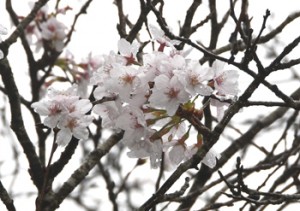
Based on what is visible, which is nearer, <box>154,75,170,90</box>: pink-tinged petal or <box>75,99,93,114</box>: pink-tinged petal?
<box>154,75,170,90</box>: pink-tinged petal

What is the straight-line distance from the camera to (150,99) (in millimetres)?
1649

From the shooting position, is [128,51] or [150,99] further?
[128,51]

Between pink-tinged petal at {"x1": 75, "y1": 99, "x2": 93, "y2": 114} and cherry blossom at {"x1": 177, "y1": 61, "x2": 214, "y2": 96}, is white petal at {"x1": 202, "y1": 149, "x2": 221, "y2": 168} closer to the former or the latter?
cherry blossom at {"x1": 177, "y1": 61, "x2": 214, "y2": 96}

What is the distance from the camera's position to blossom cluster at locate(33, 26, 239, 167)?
165 centimetres

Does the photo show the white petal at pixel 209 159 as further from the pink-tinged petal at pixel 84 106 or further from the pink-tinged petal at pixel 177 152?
the pink-tinged petal at pixel 84 106

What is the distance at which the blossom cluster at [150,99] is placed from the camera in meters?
1.65

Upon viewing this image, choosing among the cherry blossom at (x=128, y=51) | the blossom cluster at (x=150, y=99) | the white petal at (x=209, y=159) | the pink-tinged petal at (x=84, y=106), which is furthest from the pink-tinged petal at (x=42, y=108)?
the white petal at (x=209, y=159)

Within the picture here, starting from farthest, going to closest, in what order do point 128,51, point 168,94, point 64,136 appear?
1. point 64,136
2. point 128,51
3. point 168,94

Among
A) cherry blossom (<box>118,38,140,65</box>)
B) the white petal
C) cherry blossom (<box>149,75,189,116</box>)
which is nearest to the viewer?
cherry blossom (<box>149,75,189,116</box>)

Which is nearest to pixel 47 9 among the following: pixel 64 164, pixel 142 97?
pixel 64 164

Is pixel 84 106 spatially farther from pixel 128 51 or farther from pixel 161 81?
pixel 161 81

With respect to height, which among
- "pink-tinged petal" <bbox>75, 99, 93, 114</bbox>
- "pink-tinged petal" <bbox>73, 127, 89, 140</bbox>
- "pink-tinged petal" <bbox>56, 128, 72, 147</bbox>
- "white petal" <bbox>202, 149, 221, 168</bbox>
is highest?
"pink-tinged petal" <bbox>75, 99, 93, 114</bbox>

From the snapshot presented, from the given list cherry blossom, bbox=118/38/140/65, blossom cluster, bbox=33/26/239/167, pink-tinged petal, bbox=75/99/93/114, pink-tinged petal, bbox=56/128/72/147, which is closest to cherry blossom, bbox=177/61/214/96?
blossom cluster, bbox=33/26/239/167

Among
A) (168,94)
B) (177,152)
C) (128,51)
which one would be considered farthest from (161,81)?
(177,152)
